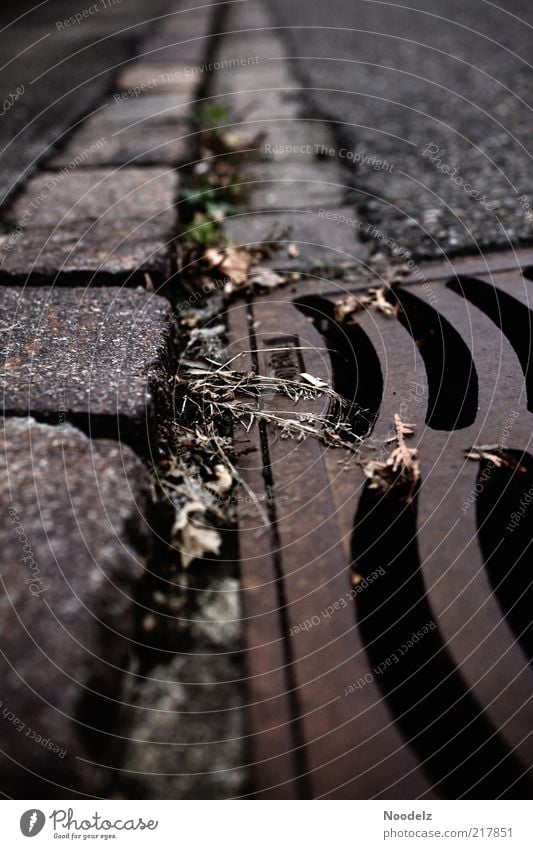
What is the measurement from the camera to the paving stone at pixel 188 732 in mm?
785

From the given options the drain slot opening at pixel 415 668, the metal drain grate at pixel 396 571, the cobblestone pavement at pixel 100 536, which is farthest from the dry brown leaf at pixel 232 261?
the drain slot opening at pixel 415 668

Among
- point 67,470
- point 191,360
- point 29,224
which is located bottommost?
point 67,470

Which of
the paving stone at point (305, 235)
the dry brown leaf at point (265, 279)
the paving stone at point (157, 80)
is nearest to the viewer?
the dry brown leaf at point (265, 279)

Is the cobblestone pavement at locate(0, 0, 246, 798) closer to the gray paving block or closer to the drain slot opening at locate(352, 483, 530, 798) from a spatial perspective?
the gray paving block

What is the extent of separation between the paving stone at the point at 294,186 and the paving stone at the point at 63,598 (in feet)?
4.28

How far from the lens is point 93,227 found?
176 centimetres

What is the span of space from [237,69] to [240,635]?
337 centimetres

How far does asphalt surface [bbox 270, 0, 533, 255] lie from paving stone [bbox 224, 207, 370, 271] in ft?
0.33

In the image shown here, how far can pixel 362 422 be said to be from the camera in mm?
1248

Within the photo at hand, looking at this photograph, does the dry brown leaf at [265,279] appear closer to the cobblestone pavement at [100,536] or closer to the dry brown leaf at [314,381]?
the cobblestone pavement at [100,536]

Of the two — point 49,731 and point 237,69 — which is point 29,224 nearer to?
point 49,731

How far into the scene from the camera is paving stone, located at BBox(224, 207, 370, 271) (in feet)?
5.74

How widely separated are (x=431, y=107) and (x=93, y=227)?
1.78m
